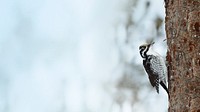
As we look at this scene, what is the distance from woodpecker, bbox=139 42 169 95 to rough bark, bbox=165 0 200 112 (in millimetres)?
474

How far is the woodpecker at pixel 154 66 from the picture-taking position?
254cm

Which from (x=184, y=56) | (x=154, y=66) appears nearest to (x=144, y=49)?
(x=154, y=66)

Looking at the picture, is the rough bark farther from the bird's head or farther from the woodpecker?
the bird's head

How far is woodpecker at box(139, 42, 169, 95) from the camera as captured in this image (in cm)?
254

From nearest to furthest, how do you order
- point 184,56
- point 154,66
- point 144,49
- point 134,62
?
point 184,56, point 154,66, point 144,49, point 134,62

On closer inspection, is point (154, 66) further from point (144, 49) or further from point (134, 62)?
point (134, 62)

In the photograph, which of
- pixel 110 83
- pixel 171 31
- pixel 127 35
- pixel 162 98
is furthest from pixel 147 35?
pixel 171 31

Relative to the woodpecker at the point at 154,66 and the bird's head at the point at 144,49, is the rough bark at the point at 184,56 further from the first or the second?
the bird's head at the point at 144,49

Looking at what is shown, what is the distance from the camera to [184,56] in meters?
1.89

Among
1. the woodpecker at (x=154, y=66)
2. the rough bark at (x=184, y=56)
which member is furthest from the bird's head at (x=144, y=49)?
the rough bark at (x=184, y=56)

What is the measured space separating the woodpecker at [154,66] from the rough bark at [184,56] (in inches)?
18.7

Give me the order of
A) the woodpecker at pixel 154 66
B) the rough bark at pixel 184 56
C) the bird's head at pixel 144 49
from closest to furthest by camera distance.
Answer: the rough bark at pixel 184 56 < the woodpecker at pixel 154 66 < the bird's head at pixel 144 49

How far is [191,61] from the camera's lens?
185 centimetres

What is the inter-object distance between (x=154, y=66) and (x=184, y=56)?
2.68ft
